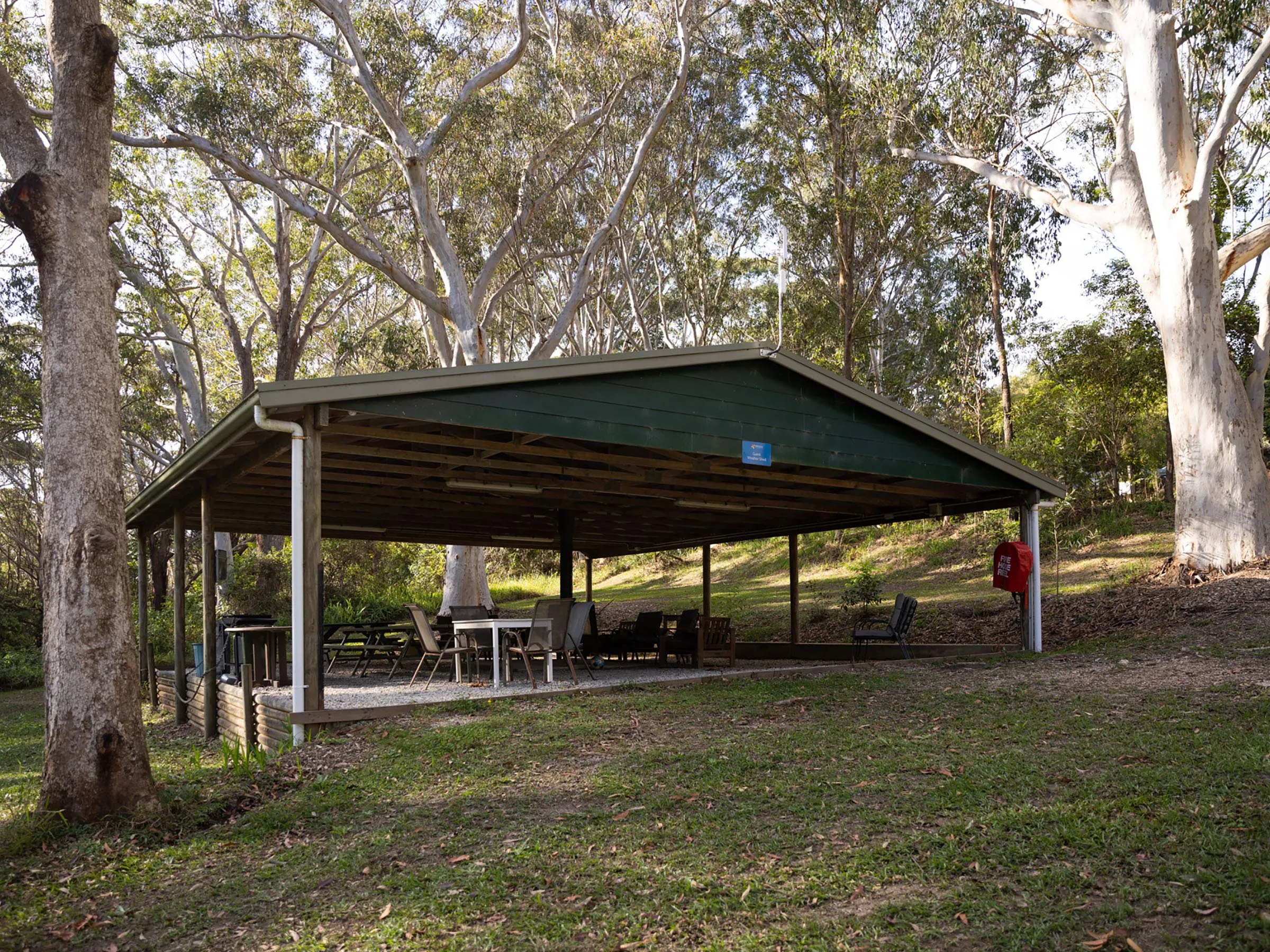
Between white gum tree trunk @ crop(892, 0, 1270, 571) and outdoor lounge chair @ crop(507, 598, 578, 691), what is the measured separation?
838cm

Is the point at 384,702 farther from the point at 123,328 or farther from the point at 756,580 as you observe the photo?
the point at 756,580

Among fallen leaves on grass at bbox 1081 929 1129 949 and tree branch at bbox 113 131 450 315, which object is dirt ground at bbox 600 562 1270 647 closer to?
fallen leaves on grass at bbox 1081 929 1129 949

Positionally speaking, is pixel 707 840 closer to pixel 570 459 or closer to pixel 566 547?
pixel 570 459

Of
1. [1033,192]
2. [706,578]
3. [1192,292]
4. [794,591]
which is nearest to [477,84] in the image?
[706,578]

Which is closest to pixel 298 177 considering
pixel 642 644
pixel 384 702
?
pixel 642 644

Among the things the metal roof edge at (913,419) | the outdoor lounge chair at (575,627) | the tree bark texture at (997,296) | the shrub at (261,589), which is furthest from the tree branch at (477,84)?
the tree bark texture at (997,296)

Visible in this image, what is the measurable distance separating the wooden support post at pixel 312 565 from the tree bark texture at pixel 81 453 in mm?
1246

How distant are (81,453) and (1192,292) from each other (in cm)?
1296

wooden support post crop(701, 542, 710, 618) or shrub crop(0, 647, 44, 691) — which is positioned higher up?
wooden support post crop(701, 542, 710, 618)

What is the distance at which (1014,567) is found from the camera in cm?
1088

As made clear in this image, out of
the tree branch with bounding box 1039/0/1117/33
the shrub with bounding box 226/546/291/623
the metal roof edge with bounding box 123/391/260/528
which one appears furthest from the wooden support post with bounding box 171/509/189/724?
the tree branch with bounding box 1039/0/1117/33

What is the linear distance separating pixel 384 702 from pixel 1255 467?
35.9ft

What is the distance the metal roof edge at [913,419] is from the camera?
894cm

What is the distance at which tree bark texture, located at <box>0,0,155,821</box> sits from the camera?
5441 millimetres
